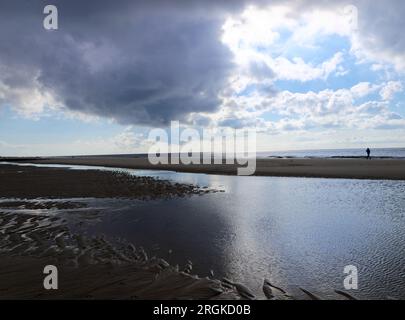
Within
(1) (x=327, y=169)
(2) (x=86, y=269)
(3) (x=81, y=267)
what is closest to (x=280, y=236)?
(2) (x=86, y=269)

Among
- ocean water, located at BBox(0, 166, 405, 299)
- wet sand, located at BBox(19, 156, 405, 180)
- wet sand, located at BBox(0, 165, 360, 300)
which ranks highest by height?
wet sand, located at BBox(19, 156, 405, 180)

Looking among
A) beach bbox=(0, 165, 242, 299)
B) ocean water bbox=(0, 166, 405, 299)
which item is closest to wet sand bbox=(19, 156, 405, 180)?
ocean water bbox=(0, 166, 405, 299)

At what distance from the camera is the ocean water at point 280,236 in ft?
22.9

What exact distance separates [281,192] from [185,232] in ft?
39.6

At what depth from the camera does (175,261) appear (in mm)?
8039

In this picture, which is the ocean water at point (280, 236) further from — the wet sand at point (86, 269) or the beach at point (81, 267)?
the beach at point (81, 267)

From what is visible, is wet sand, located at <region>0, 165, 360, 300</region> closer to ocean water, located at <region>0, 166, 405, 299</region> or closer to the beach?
the beach

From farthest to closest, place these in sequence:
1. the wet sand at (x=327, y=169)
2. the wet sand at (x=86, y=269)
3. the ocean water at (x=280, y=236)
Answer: the wet sand at (x=327, y=169) → the ocean water at (x=280, y=236) → the wet sand at (x=86, y=269)

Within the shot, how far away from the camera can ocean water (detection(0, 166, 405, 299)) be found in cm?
698

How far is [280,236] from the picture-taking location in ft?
33.6

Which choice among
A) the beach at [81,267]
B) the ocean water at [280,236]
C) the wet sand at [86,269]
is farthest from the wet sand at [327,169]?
the wet sand at [86,269]

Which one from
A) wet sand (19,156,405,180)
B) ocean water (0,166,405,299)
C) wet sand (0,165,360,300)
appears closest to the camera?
wet sand (0,165,360,300)
